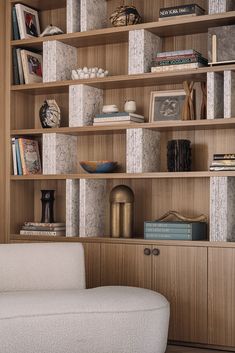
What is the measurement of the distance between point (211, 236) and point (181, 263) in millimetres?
259

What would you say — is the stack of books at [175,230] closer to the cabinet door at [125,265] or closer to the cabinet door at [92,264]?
the cabinet door at [125,265]

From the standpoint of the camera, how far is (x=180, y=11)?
423 centimetres

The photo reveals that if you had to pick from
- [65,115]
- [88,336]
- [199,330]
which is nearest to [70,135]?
[65,115]

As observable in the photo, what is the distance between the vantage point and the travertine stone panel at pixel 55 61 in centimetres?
469

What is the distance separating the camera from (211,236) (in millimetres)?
4090

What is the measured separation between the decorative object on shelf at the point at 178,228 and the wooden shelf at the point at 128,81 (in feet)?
2.86

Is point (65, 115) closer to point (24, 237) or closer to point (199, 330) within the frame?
point (24, 237)

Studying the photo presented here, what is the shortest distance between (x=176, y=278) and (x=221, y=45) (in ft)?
4.77

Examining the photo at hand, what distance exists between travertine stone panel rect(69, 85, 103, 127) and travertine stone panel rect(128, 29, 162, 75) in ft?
1.27

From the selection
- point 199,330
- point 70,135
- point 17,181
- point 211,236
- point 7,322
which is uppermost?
point 70,135

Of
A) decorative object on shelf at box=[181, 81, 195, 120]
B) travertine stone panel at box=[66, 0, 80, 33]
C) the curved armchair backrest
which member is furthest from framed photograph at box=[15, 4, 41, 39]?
the curved armchair backrest

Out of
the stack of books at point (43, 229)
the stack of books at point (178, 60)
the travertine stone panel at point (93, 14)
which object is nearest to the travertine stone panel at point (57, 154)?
the stack of books at point (43, 229)

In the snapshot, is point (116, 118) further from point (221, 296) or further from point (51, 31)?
point (221, 296)

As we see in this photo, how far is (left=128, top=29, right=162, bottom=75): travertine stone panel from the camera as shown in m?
4.36
